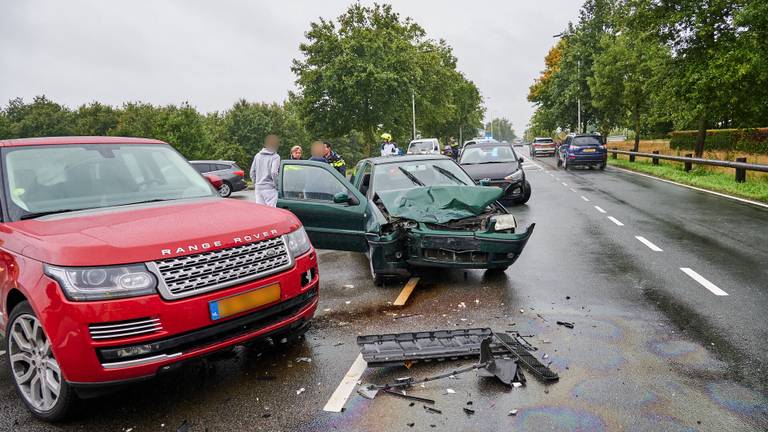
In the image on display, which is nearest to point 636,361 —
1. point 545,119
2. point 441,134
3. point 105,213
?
point 105,213

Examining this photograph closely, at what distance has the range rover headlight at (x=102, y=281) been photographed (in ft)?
9.71

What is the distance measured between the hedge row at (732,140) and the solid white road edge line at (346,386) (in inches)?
932

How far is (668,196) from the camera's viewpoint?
591 inches

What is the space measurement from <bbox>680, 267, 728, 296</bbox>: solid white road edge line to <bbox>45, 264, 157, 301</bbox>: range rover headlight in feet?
18.4

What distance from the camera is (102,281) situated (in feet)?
9.80

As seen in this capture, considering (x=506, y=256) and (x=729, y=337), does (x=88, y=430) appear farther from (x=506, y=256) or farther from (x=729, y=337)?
(x=729, y=337)

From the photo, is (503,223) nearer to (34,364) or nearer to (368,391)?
Answer: (368,391)

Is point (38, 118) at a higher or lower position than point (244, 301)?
higher

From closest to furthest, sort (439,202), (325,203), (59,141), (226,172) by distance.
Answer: (59,141), (439,202), (325,203), (226,172)

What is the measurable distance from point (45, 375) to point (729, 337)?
515 cm

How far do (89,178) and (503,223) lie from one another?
168 inches

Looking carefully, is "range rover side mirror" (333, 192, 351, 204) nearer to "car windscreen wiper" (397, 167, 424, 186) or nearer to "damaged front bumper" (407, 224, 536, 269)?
"damaged front bumper" (407, 224, 536, 269)

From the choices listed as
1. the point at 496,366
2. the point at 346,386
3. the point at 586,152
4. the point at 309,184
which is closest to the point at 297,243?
the point at 346,386

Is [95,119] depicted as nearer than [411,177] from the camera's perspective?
No
